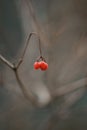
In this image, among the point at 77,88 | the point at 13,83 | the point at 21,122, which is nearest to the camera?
the point at 77,88

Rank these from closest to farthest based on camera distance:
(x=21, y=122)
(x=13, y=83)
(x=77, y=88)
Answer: (x=77, y=88), (x=13, y=83), (x=21, y=122)

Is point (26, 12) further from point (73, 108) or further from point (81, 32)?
point (73, 108)

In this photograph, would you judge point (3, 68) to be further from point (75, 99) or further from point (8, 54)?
point (75, 99)

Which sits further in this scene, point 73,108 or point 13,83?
point 73,108

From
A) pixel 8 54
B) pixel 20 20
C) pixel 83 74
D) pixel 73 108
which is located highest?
pixel 20 20

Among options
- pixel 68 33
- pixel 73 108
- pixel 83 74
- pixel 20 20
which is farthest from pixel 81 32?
pixel 73 108

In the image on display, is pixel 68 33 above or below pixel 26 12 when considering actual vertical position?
below
